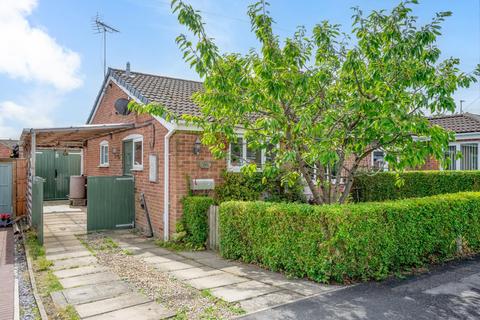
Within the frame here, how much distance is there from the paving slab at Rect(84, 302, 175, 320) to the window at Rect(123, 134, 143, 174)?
6.79m

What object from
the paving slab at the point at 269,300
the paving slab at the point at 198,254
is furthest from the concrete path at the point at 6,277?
the paving slab at the point at 198,254

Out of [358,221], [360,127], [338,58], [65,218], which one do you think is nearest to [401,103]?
[360,127]

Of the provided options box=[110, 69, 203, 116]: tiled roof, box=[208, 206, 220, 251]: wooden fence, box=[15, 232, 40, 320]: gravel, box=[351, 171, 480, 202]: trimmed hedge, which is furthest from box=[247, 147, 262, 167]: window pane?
box=[15, 232, 40, 320]: gravel

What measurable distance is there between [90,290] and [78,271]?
4.36 ft

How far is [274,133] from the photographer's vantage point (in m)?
6.92

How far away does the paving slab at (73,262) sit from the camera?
289 inches

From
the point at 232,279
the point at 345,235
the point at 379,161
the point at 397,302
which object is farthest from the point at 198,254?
the point at 379,161

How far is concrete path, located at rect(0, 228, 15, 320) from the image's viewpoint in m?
5.15

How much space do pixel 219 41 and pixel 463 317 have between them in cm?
590

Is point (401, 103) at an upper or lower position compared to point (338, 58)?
lower

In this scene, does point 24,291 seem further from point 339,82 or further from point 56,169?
point 56,169

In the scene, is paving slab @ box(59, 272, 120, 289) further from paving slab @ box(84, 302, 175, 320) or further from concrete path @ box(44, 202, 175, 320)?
paving slab @ box(84, 302, 175, 320)

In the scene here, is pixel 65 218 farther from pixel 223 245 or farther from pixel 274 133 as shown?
pixel 274 133

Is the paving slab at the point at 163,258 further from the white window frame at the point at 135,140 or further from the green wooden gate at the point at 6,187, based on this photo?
the green wooden gate at the point at 6,187
